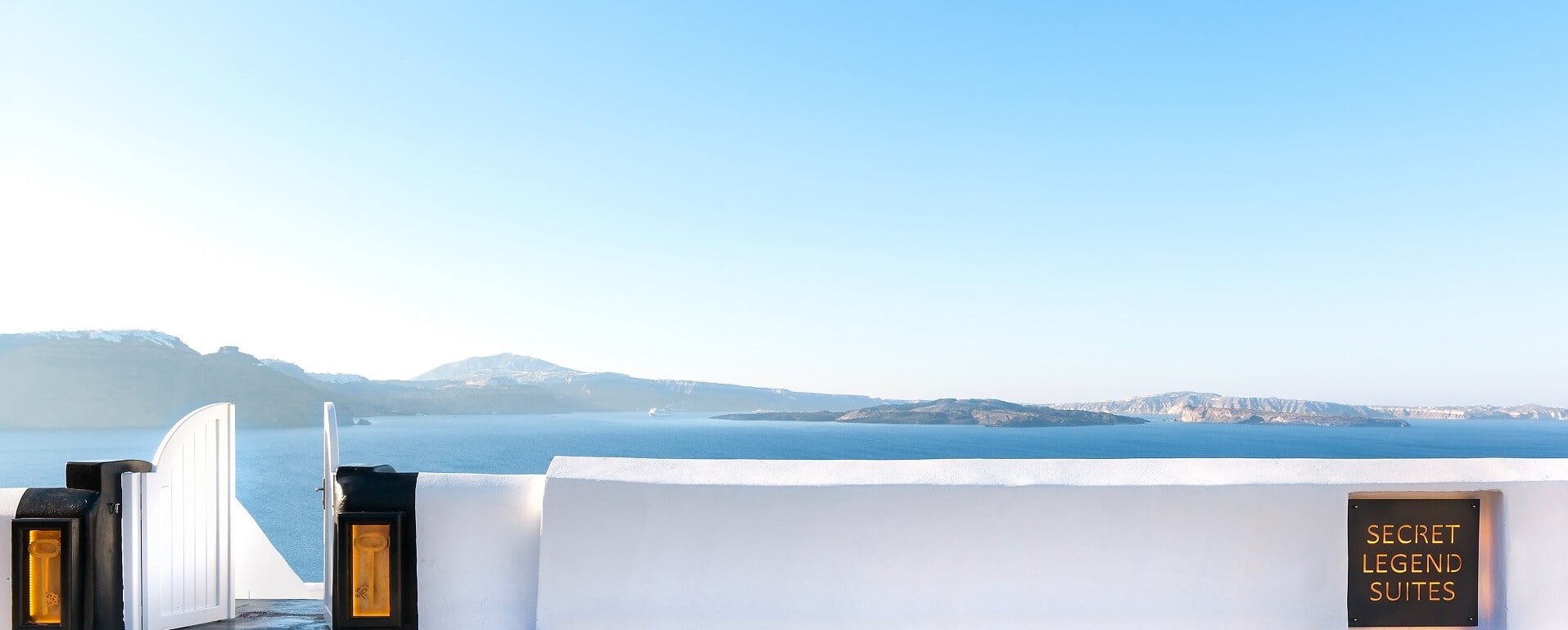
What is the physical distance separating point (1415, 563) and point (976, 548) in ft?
5.28

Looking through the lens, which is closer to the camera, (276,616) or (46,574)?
(46,574)

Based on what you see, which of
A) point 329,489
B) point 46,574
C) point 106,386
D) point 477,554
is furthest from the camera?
point 106,386

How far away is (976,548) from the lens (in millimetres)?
3115

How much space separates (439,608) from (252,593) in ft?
4.43

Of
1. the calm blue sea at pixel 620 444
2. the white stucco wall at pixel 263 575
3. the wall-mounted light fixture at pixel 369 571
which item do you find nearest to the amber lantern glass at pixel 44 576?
the white stucco wall at pixel 263 575

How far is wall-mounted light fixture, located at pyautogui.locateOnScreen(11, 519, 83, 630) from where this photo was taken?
3.08m

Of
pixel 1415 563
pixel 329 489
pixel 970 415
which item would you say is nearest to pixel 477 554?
pixel 329 489

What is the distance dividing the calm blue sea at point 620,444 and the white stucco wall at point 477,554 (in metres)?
76.9

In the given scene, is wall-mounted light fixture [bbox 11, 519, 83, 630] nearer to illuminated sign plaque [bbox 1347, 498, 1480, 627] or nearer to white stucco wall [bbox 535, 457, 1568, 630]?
white stucco wall [bbox 535, 457, 1568, 630]

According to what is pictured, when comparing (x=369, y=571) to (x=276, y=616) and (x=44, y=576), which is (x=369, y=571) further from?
(x=44, y=576)

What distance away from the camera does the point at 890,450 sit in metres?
108

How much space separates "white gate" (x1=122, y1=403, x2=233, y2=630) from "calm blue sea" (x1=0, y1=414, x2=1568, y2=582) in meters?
76.1

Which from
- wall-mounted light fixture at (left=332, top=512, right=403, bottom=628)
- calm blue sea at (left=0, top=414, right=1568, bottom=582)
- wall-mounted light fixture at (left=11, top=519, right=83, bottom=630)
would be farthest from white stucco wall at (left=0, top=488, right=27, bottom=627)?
calm blue sea at (left=0, top=414, right=1568, bottom=582)

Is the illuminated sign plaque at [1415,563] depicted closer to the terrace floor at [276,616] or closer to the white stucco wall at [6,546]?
the terrace floor at [276,616]
